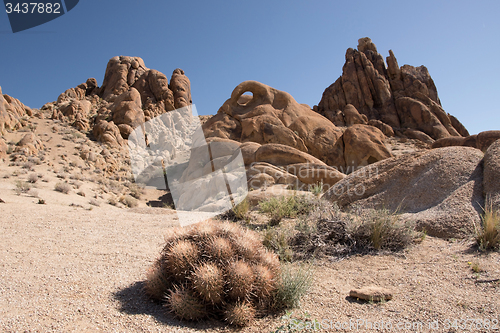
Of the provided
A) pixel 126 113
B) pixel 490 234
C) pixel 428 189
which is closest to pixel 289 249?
pixel 490 234

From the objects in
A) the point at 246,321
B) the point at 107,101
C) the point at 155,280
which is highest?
the point at 107,101

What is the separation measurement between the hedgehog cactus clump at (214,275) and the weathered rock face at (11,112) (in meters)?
27.7

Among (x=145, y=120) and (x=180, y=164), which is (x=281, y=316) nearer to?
(x=180, y=164)

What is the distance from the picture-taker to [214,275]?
277 cm

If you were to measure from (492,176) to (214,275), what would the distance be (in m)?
5.75

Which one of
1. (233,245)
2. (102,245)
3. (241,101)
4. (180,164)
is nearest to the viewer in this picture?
(233,245)

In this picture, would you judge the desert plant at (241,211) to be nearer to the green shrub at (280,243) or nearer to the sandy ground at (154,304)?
the green shrub at (280,243)

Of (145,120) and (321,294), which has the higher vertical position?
(145,120)

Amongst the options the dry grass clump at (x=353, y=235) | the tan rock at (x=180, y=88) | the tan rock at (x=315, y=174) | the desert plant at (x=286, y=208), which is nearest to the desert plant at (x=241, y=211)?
the desert plant at (x=286, y=208)

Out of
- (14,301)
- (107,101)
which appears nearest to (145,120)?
(107,101)

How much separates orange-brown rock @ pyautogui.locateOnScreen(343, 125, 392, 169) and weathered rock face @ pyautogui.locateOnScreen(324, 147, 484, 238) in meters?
11.6

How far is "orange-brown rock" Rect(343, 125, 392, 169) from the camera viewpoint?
18516mm

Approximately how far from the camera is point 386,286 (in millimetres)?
3510

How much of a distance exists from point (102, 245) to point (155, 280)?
2.84 metres
